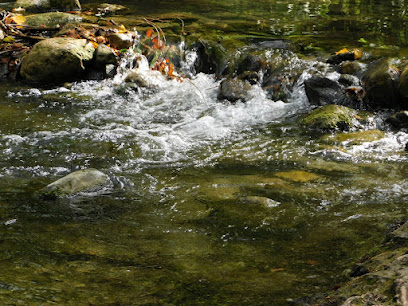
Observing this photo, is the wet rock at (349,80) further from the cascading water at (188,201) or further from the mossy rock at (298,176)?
the mossy rock at (298,176)

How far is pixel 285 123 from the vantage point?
675 centimetres

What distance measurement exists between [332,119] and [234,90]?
2105 mm

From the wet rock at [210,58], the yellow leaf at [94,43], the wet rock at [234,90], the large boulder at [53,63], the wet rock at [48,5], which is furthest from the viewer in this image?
the wet rock at [48,5]

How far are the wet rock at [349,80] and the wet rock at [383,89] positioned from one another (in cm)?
25

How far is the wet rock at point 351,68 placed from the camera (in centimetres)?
775

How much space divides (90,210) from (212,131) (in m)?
2.97

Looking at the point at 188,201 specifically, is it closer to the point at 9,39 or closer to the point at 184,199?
the point at 184,199

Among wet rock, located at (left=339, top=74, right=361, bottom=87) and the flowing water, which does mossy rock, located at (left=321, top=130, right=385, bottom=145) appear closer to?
the flowing water

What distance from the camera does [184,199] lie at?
415 centimetres

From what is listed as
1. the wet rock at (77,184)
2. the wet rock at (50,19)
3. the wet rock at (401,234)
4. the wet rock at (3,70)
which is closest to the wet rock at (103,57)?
the wet rock at (3,70)

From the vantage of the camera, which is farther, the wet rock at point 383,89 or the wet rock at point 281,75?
the wet rock at point 281,75

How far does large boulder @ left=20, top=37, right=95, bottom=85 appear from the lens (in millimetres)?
8609

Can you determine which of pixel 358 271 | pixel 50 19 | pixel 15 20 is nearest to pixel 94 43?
pixel 15 20

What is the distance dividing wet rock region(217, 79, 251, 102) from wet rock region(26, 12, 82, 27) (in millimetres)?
5826
